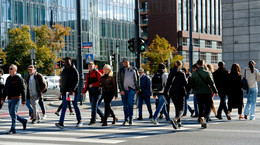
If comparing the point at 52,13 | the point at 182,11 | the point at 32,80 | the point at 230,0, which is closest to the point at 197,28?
the point at 182,11

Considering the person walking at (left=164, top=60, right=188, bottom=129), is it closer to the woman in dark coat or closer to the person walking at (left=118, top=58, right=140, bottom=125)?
the person walking at (left=118, top=58, right=140, bottom=125)

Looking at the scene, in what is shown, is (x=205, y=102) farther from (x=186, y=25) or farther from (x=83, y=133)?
(x=186, y=25)

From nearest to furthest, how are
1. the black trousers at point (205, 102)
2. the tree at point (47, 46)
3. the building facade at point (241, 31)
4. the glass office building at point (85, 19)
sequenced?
the black trousers at point (205, 102)
the building facade at point (241, 31)
the tree at point (47, 46)
the glass office building at point (85, 19)

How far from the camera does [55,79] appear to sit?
83.4ft

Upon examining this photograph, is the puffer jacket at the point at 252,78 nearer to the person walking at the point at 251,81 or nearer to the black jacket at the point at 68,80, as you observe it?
the person walking at the point at 251,81

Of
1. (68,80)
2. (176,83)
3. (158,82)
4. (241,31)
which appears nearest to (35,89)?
(68,80)

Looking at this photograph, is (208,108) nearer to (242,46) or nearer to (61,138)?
(61,138)

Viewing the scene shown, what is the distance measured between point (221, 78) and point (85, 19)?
4565cm

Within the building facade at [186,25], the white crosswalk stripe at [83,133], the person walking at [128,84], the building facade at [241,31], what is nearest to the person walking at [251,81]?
the white crosswalk stripe at [83,133]

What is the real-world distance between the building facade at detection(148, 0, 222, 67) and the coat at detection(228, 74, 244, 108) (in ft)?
186

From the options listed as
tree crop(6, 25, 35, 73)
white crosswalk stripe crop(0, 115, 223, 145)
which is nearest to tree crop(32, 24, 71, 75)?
tree crop(6, 25, 35, 73)

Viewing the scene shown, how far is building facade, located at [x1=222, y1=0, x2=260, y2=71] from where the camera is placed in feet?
79.8

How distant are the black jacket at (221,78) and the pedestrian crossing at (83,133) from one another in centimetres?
201

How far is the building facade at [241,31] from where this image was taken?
24.3m
